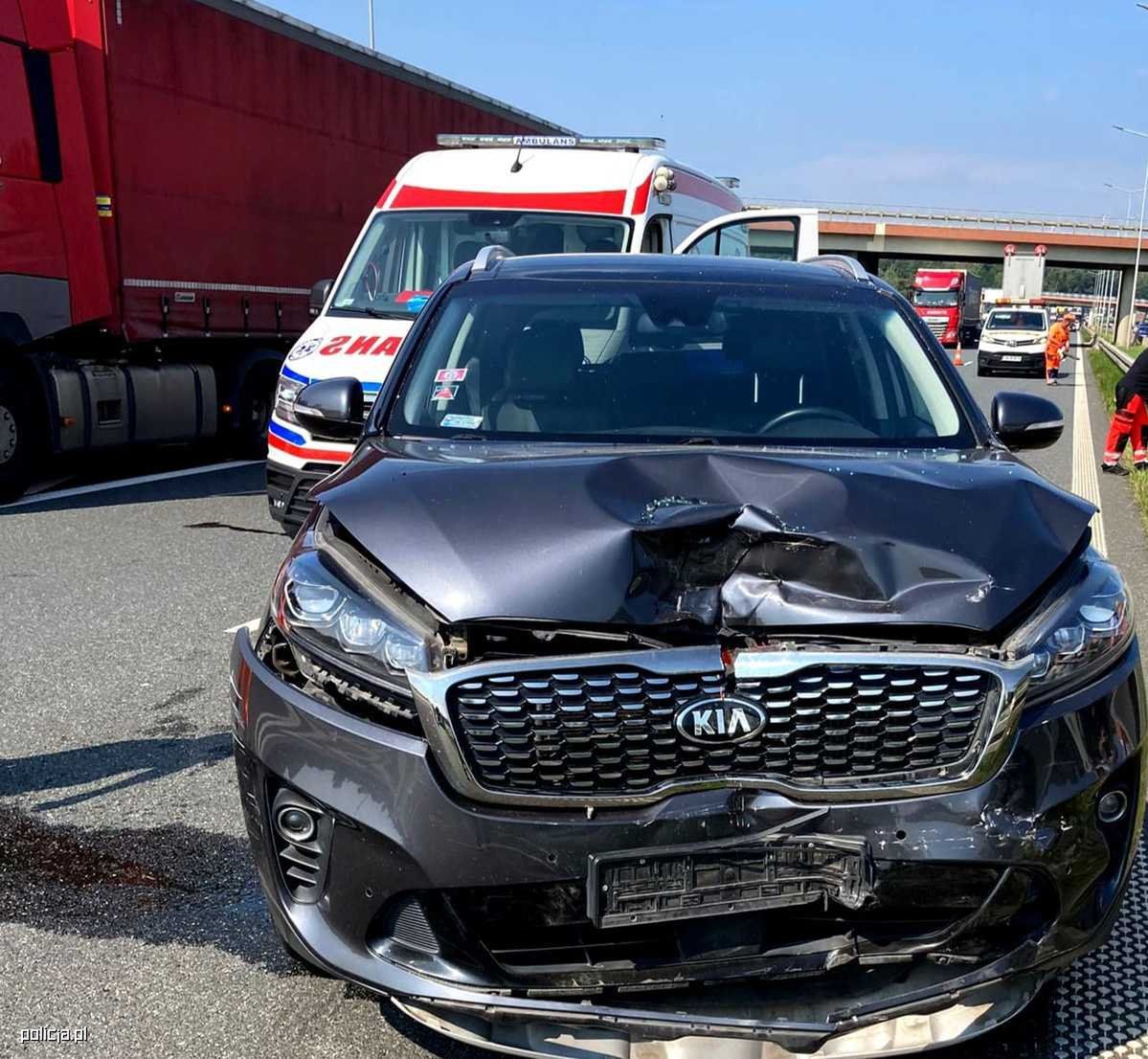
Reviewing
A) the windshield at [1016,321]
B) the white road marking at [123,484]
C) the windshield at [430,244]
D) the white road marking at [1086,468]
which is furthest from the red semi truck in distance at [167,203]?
Answer: the windshield at [1016,321]

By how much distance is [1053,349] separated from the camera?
115 ft

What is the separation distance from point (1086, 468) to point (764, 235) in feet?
13.6

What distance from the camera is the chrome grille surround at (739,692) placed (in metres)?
2.66

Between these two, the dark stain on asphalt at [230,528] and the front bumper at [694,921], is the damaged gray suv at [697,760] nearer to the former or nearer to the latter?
the front bumper at [694,921]

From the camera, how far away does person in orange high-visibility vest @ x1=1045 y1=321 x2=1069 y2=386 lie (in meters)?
34.9

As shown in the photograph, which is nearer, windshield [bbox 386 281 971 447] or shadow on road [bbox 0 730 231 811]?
windshield [bbox 386 281 971 447]

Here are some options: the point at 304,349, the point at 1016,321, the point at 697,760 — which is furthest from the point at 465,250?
the point at 1016,321

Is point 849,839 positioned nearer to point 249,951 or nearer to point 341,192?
point 249,951

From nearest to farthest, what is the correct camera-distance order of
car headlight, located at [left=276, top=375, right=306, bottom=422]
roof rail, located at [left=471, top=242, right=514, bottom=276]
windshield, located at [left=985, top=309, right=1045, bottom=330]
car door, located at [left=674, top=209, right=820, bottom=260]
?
roof rail, located at [left=471, top=242, right=514, bottom=276]
car headlight, located at [left=276, top=375, right=306, bottom=422]
car door, located at [left=674, top=209, right=820, bottom=260]
windshield, located at [left=985, top=309, right=1045, bottom=330]

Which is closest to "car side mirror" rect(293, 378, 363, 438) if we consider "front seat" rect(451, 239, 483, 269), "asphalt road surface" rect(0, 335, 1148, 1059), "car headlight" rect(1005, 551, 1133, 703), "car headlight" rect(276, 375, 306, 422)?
"asphalt road surface" rect(0, 335, 1148, 1059)

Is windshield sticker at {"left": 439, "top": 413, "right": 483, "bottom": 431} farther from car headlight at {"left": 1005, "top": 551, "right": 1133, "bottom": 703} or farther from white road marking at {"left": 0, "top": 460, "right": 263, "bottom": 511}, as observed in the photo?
white road marking at {"left": 0, "top": 460, "right": 263, "bottom": 511}

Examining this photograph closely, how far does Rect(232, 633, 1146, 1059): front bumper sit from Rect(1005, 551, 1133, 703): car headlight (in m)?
0.05

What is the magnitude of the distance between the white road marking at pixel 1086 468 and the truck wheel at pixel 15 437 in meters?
7.77

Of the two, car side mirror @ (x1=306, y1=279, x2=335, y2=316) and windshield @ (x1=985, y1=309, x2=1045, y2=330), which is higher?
car side mirror @ (x1=306, y1=279, x2=335, y2=316)
